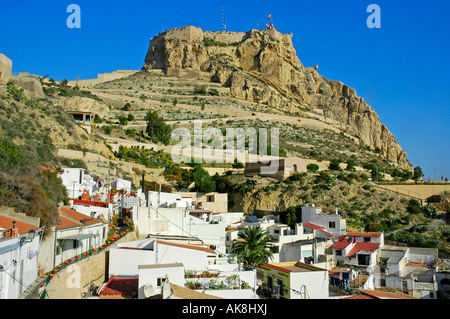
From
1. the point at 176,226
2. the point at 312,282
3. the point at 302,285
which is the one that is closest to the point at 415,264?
the point at 312,282

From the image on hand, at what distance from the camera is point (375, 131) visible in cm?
7875

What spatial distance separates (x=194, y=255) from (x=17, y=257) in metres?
4.60

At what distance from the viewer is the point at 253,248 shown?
17.2m

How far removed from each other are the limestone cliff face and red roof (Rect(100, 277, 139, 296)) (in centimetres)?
5255

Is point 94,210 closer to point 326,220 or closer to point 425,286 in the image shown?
point 425,286

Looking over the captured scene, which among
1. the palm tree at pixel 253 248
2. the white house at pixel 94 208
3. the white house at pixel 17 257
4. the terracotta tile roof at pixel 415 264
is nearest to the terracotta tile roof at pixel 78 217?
the white house at pixel 94 208

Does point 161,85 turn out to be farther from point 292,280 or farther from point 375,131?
point 292,280

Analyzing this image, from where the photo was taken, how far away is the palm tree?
16.3 meters

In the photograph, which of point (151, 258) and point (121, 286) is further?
point (151, 258)

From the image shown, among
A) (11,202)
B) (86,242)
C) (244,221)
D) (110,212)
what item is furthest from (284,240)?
(11,202)

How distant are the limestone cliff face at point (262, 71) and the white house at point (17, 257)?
54042mm

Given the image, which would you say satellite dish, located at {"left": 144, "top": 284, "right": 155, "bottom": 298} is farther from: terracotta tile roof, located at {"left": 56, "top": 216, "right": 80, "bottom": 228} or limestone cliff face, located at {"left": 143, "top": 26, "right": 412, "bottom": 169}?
limestone cliff face, located at {"left": 143, "top": 26, "right": 412, "bottom": 169}

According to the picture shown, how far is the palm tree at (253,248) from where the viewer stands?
53.4ft

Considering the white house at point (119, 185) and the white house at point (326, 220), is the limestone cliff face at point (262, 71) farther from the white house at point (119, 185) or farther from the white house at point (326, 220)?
the white house at point (119, 185)
